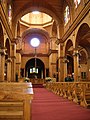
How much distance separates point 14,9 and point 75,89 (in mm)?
17704

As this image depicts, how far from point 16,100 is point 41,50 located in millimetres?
35493

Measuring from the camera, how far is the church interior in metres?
4.89

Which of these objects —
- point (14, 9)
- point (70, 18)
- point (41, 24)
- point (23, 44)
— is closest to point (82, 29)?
point (70, 18)

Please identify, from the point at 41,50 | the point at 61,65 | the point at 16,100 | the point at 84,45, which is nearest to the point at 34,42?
the point at 41,50

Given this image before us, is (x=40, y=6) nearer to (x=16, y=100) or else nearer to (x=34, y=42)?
(x=34, y=42)

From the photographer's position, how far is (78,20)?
60.5ft

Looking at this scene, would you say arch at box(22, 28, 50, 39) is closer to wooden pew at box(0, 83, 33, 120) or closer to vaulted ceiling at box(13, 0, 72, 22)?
vaulted ceiling at box(13, 0, 72, 22)

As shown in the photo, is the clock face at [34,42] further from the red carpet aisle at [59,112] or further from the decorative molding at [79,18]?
the red carpet aisle at [59,112]

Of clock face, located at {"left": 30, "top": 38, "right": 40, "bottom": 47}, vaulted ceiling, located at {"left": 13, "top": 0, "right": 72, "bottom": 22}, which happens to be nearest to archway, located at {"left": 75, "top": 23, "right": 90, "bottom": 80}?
vaulted ceiling, located at {"left": 13, "top": 0, "right": 72, "bottom": 22}

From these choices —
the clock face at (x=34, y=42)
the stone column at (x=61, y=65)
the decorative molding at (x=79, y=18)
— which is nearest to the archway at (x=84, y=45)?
the decorative molding at (x=79, y=18)

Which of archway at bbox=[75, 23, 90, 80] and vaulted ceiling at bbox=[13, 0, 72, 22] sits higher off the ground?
vaulted ceiling at bbox=[13, 0, 72, 22]

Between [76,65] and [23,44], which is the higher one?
[23,44]

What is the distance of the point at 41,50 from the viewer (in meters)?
39.9

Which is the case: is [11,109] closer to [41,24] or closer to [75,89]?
[75,89]
